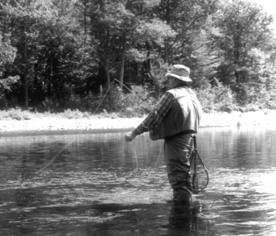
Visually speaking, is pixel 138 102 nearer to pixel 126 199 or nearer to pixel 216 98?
pixel 216 98

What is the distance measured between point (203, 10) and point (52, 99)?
16538 mm

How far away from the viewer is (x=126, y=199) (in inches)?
346

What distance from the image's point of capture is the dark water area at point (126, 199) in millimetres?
6629

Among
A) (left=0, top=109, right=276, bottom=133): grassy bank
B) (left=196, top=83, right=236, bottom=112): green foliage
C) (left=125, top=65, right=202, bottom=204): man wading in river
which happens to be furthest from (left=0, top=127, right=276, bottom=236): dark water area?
(left=196, top=83, right=236, bottom=112): green foliage

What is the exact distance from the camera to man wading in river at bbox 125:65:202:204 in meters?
7.87

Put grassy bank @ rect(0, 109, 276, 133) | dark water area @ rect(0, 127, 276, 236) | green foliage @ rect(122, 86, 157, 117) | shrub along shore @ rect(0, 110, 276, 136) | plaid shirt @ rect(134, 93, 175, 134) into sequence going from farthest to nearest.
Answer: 1. green foliage @ rect(122, 86, 157, 117)
2. grassy bank @ rect(0, 109, 276, 133)
3. shrub along shore @ rect(0, 110, 276, 136)
4. plaid shirt @ rect(134, 93, 175, 134)
5. dark water area @ rect(0, 127, 276, 236)

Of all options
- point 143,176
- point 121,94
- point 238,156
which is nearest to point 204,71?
point 121,94

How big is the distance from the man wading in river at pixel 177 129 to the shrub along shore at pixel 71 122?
24.9 metres

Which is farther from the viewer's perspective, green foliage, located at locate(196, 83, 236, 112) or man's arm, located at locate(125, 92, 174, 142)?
green foliage, located at locate(196, 83, 236, 112)

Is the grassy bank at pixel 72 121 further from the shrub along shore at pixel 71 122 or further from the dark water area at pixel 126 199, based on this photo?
the dark water area at pixel 126 199

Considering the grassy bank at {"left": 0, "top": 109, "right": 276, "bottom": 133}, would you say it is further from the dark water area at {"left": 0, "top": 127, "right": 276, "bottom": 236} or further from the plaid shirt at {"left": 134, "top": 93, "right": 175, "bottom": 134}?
the plaid shirt at {"left": 134, "top": 93, "right": 175, "bottom": 134}

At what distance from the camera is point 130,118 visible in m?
41.7

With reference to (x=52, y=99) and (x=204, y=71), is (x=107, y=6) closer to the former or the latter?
(x=52, y=99)

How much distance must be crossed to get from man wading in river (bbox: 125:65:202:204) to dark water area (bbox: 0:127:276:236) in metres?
0.40
